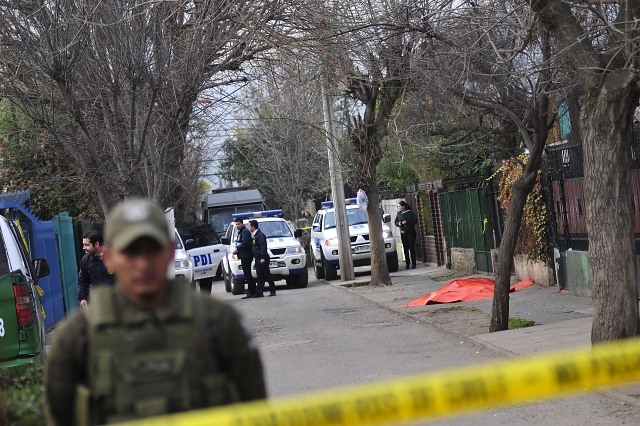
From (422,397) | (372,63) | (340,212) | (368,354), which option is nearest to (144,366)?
(422,397)

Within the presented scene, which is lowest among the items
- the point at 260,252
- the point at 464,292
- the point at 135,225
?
the point at 464,292

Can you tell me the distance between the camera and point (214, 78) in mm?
21641

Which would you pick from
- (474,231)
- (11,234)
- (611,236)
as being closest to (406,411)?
(611,236)

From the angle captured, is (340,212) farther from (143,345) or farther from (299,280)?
(143,345)

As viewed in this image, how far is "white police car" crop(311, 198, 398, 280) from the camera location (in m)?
30.4

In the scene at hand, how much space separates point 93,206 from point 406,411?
2961 cm

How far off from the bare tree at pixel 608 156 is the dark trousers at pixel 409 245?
67.9ft

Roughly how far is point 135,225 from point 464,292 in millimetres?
17798

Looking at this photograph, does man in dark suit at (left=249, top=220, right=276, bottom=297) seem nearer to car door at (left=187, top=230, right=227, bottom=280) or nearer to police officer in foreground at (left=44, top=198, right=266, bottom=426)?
car door at (left=187, top=230, right=227, bottom=280)

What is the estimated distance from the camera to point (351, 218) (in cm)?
3222

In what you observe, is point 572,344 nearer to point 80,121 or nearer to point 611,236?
point 611,236

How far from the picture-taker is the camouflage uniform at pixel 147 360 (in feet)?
11.3

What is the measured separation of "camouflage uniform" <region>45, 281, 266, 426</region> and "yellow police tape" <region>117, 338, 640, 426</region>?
0.25 ft

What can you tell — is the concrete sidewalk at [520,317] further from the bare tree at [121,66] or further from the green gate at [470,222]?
the bare tree at [121,66]
